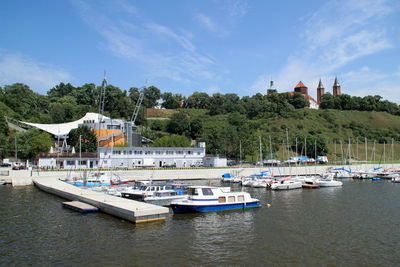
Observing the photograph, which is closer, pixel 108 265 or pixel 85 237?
pixel 108 265

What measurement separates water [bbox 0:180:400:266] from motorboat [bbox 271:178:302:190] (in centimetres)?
1678

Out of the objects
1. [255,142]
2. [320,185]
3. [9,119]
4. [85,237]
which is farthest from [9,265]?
[9,119]

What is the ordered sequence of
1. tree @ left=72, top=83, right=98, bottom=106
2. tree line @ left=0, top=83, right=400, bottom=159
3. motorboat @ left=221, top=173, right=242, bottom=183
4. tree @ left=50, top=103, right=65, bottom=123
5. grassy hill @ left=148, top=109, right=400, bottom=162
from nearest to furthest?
motorboat @ left=221, top=173, right=242, bottom=183 < tree line @ left=0, top=83, right=400, bottom=159 < grassy hill @ left=148, top=109, right=400, bottom=162 < tree @ left=50, top=103, right=65, bottom=123 < tree @ left=72, top=83, right=98, bottom=106

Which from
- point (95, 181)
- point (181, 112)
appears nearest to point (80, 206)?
point (95, 181)

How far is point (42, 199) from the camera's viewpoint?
129ft

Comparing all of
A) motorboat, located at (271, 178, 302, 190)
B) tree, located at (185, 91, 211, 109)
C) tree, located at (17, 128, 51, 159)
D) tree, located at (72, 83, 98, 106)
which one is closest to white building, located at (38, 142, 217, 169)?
tree, located at (17, 128, 51, 159)

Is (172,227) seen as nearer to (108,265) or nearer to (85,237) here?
(85,237)

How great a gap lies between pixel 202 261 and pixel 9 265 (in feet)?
37.8

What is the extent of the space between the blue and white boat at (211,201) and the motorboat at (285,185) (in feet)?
61.5

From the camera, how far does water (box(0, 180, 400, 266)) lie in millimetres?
19516

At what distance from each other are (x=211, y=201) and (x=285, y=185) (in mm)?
24463

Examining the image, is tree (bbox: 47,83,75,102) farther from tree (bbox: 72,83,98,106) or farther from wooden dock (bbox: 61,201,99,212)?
wooden dock (bbox: 61,201,99,212)

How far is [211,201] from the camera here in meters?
33.5

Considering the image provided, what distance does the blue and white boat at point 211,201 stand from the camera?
32197 millimetres
